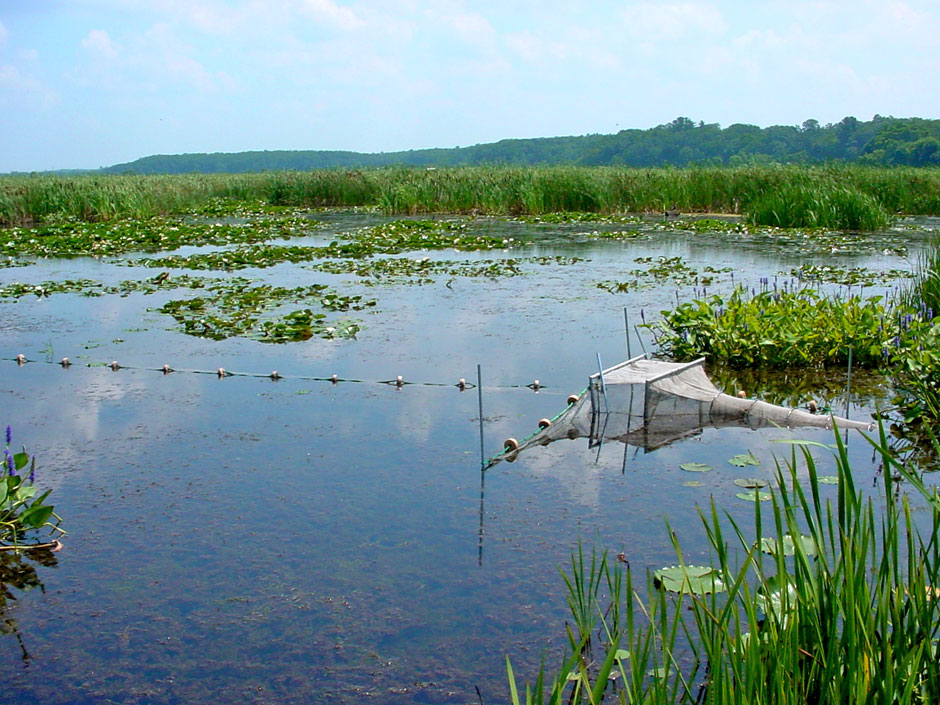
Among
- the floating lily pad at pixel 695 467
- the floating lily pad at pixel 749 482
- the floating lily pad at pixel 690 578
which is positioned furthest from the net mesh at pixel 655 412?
the floating lily pad at pixel 690 578

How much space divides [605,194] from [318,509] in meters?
18.8

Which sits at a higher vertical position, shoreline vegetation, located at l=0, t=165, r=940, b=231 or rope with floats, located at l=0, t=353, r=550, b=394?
shoreline vegetation, located at l=0, t=165, r=940, b=231

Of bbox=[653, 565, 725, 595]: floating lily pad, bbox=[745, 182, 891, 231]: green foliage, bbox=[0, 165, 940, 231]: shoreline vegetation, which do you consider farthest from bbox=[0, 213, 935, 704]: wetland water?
bbox=[0, 165, 940, 231]: shoreline vegetation

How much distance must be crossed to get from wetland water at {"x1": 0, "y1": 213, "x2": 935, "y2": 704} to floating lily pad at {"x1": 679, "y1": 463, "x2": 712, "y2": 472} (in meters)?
0.05

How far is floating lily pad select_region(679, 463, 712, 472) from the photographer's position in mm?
4770

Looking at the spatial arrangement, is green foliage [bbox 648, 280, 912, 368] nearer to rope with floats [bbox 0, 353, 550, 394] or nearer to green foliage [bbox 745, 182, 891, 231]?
rope with floats [bbox 0, 353, 550, 394]

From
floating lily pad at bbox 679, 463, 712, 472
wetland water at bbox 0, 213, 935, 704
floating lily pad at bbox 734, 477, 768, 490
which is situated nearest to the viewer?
wetland water at bbox 0, 213, 935, 704

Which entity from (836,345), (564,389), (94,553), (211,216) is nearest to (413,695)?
(94,553)

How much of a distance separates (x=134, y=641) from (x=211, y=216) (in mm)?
21248

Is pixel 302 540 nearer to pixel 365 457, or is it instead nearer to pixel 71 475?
pixel 365 457

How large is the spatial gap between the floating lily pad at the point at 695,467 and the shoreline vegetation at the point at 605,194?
13.9 meters

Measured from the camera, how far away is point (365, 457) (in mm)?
5051

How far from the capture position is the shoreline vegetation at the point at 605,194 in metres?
18.4

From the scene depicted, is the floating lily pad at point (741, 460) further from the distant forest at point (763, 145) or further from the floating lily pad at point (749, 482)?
the distant forest at point (763, 145)
